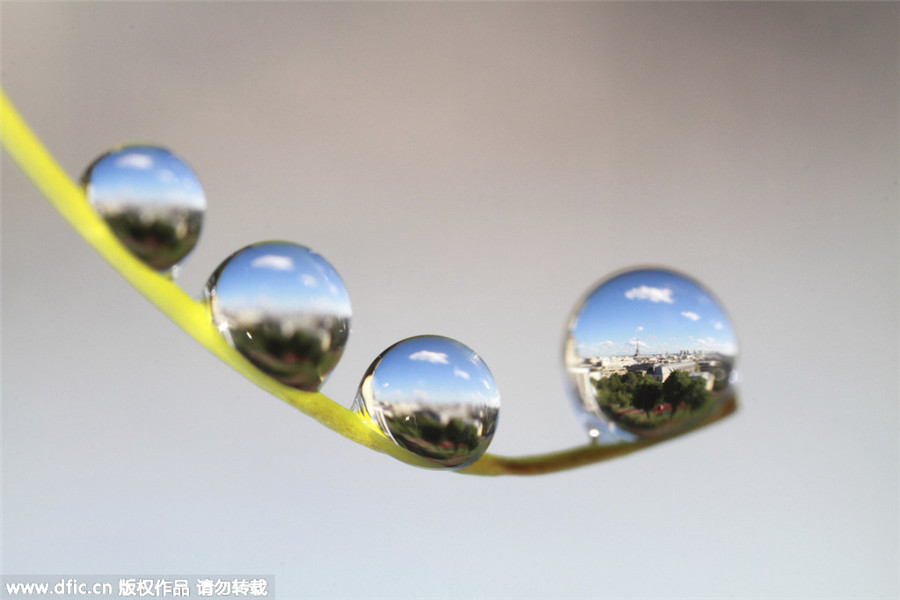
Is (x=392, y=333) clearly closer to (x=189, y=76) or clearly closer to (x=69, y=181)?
(x=189, y=76)

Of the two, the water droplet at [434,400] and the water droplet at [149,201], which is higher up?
the water droplet at [149,201]

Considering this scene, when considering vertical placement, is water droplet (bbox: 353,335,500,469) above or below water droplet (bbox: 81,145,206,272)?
below

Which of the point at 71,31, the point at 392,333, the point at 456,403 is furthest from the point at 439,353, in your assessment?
the point at 71,31

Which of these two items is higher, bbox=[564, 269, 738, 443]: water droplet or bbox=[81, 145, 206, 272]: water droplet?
bbox=[81, 145, 206, 272]: water droplet
